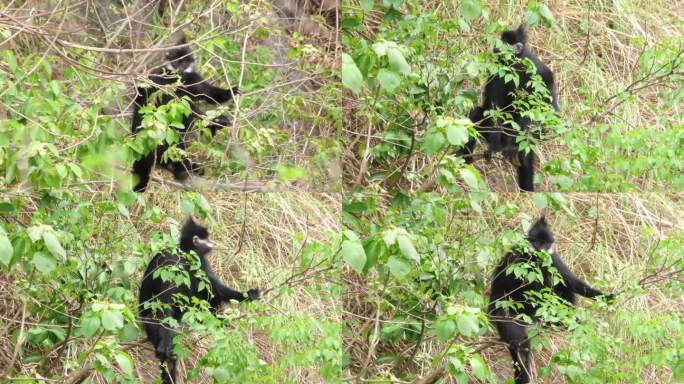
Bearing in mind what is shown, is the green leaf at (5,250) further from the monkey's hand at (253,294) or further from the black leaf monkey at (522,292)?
the black leaf monkey at (522,292)

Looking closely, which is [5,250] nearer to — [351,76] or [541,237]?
[351,76]

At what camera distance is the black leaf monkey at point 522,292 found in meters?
4.23

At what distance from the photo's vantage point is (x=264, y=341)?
4.11 metres

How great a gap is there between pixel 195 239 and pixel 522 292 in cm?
146

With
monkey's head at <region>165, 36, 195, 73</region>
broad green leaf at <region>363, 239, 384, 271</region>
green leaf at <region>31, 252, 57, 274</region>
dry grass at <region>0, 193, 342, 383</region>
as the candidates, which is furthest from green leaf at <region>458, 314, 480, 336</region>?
monkey's head at <region>165, 36, 195, 73</region>

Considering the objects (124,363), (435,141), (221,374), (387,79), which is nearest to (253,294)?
(221,374)

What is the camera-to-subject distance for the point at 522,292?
4.21 metres

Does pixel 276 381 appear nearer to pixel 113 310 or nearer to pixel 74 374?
pixel 74 374

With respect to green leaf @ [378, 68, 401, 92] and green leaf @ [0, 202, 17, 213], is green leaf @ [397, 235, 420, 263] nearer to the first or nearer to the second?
green leaf @ [378, 68, 401, 92]

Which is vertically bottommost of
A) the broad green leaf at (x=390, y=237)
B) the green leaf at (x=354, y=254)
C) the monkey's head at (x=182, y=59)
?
the monkey's head at (x=182, y=59)

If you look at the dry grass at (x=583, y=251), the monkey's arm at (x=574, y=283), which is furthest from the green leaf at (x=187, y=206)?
the monkey's arm at (x=574, y=283)

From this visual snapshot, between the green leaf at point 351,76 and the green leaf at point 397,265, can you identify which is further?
the green leaf at point 397,265

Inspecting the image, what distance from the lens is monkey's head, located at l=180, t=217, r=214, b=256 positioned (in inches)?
165

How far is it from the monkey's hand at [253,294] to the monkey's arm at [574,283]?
133 cm
